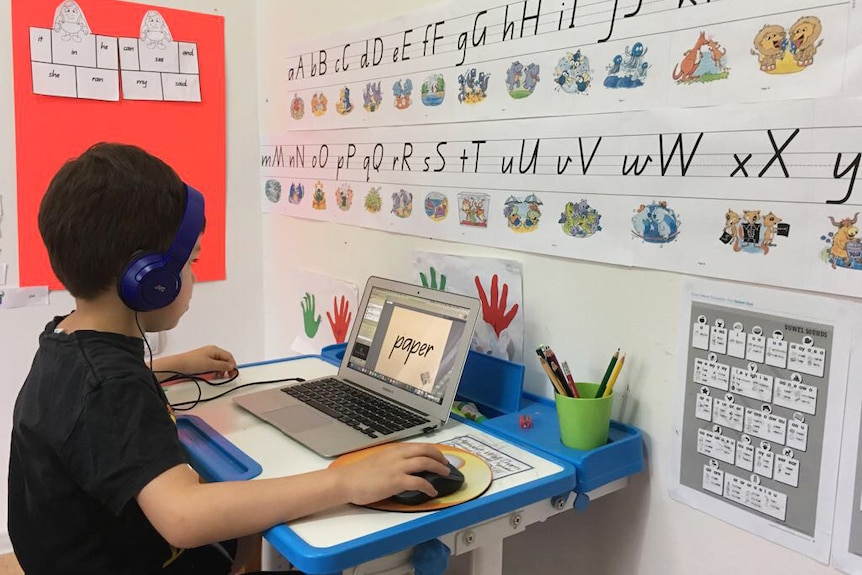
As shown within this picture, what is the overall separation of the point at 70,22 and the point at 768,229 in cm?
159

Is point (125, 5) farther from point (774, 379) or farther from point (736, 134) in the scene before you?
point (774, 379)

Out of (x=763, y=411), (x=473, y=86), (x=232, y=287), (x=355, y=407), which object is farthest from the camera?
(x=232, y=287)

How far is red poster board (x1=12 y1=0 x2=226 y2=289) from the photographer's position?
1.65 metres

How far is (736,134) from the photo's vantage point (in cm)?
85

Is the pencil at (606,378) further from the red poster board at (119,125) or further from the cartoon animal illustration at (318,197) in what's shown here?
the red poster board at (119,125)

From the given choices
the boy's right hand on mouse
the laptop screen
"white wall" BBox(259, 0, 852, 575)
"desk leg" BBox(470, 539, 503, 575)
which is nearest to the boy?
the boy's right hand on mouse

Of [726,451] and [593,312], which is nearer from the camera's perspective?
[726,451]

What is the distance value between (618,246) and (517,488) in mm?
375

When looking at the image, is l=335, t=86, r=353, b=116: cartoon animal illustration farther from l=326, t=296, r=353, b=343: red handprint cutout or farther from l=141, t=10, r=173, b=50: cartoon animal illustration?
l=141, t=10, r=173, b=50: cartoon animal illustration

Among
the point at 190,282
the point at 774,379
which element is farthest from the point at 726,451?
the point at 190,282

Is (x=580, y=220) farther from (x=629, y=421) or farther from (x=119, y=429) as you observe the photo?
(x=119, y=429)

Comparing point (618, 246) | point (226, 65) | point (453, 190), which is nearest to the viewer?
point (618, 246)

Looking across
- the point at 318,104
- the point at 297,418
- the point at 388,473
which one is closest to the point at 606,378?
the point at 388,473

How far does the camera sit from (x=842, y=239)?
773mm
